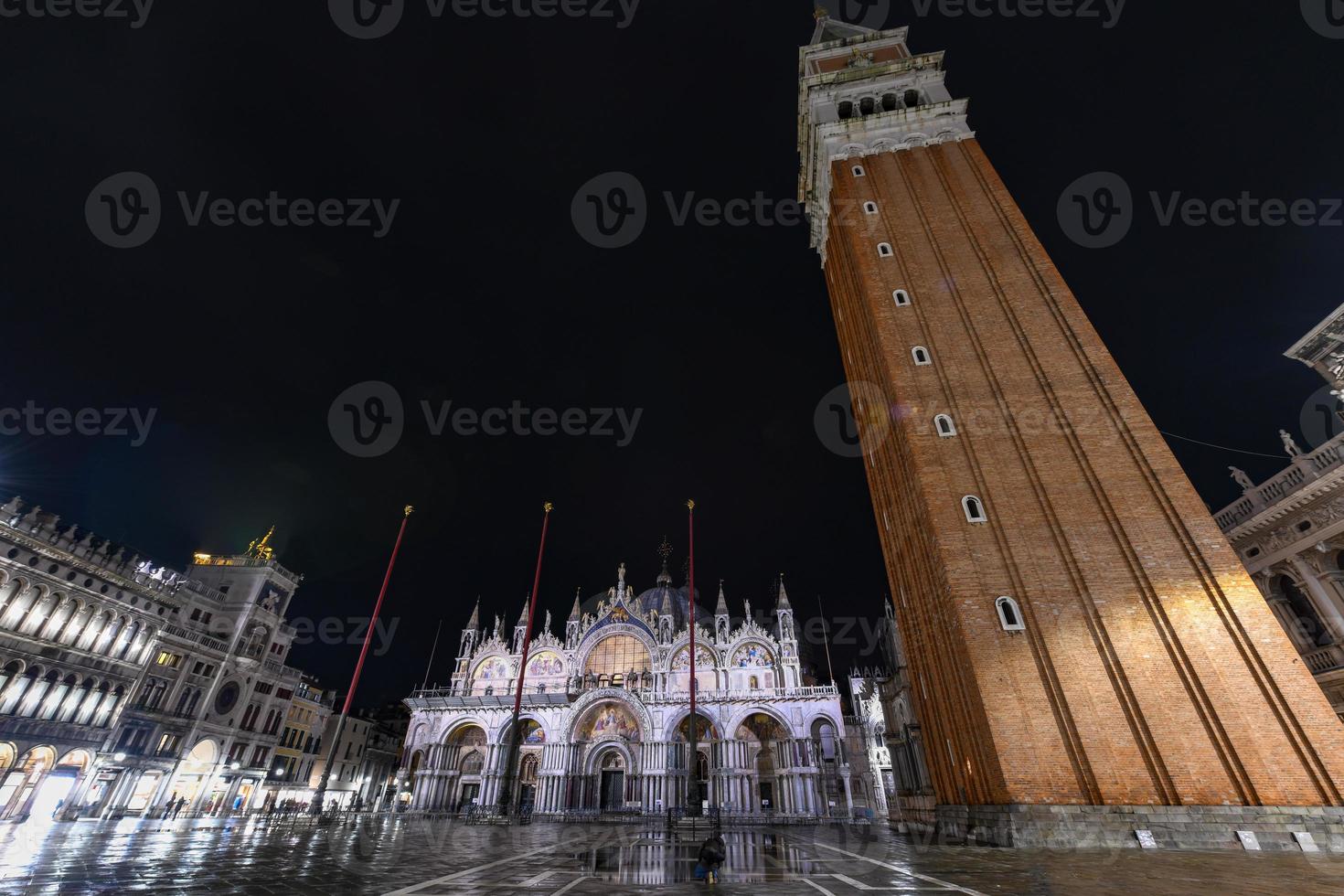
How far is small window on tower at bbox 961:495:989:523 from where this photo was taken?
19609 millimetres

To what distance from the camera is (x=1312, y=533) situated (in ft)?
72.7

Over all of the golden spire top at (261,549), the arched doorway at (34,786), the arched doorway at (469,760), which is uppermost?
the golden spire top at (261,549)

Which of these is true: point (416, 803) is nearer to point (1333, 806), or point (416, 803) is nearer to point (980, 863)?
point (980, 863)

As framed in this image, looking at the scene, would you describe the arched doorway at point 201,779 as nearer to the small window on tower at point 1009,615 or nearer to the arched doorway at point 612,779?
the arched doorway at point 612,779

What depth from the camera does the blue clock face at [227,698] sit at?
4467cm

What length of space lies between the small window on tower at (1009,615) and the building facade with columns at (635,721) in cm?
2751

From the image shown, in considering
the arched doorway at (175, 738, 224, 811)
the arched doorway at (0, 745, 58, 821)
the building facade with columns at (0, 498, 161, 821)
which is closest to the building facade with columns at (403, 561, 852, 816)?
the arched doorway at (175, 738, 224, 811)

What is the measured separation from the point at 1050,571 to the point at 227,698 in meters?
58.3

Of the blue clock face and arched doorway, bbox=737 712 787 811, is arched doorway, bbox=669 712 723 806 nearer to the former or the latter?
arched doorway, bbox=737 712 787 811

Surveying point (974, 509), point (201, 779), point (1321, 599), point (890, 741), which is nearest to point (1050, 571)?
point (974, 509)

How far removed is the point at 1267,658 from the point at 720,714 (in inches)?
1379

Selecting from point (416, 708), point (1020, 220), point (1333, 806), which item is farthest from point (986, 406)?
point (416, 708)

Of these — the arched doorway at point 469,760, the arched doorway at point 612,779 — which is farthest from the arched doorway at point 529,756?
the arched doorway at point 612,779

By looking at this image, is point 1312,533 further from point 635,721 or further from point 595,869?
point 635,721
